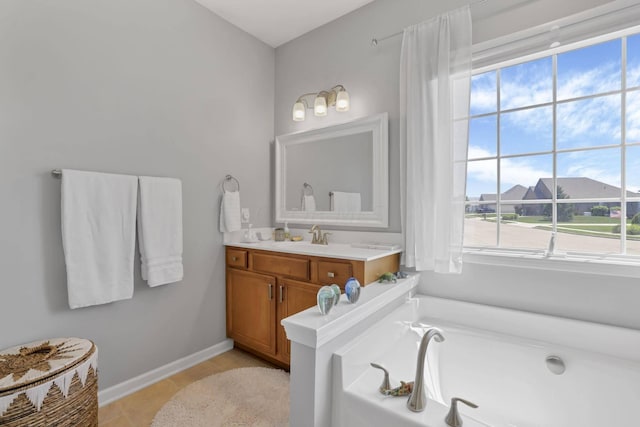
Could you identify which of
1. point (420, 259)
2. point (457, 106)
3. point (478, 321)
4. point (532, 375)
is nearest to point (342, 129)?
point (457, 106)

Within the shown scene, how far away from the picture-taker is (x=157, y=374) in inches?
81.9

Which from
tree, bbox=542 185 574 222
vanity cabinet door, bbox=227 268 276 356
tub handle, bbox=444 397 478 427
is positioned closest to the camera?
tub handle, bbox=444 397 478 427

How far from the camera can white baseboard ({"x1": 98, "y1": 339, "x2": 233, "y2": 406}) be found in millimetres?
1844

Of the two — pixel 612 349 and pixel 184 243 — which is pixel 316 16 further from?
pixel 612 349

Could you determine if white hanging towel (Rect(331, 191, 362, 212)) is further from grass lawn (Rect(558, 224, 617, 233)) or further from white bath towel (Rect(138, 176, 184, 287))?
grass lawn (Rect(558, 224, 617, 233))

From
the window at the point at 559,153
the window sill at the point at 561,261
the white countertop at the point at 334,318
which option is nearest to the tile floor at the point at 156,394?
the white countertop at the point at 334,318

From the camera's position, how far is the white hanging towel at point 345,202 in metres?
2.41

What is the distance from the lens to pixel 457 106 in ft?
6.04

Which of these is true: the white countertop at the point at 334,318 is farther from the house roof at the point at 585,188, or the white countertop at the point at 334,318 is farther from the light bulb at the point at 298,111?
the light bulb at the point at 298,111

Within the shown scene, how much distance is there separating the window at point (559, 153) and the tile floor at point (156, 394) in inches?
80.3

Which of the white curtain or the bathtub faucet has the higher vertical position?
the white curtain

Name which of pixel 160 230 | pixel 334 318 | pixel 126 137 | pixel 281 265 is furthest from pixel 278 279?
pixel 126 137

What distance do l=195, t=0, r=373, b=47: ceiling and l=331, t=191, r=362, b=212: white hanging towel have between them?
5.00ft

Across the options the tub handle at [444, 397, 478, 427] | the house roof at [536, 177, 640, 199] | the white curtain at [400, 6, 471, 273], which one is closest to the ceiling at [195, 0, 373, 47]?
the white curtain at [400, 6, 471, 273]
